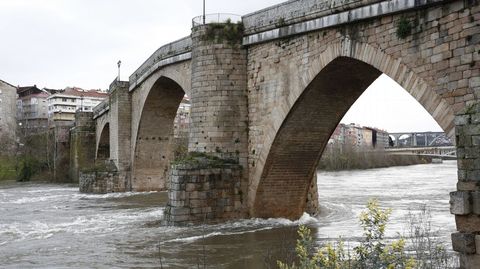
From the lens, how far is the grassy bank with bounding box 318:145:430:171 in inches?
1982

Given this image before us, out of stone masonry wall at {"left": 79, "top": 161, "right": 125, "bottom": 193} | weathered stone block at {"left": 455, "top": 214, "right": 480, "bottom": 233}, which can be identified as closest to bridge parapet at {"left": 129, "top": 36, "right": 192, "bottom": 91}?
stone masonry wall at {"left": 79, "top": 161, "right": 125, "bottom": 193}

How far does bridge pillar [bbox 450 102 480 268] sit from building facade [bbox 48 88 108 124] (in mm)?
67871

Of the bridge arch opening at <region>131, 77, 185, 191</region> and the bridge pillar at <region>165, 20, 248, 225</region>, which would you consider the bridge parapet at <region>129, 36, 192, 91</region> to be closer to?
the bridge arch opening at <region>131, 77, 185, 191</region>

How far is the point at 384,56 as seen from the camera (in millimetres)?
10312

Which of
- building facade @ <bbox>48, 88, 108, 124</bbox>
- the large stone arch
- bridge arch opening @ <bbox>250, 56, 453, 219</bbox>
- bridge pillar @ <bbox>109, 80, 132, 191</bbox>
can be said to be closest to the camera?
the large stone arch

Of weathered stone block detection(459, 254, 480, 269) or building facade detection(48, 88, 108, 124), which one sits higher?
building facade detection(48, 88, 108, 124)

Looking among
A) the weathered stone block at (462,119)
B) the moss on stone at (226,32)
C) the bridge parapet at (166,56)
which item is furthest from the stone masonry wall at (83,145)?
the weathered stone block at (462,119)

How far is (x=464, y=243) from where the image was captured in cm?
617

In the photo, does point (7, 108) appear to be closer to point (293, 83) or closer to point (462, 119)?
point (293, 83)

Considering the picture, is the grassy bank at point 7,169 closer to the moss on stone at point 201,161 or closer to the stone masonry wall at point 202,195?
the moss on stone at point 201,161

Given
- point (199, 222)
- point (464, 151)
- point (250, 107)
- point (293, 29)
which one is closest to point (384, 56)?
point (293, 29)

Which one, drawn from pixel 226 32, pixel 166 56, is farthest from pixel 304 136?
pixel 166 56

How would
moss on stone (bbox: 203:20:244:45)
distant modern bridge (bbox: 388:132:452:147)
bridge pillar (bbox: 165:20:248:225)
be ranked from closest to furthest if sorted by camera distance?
bridge pillar (bbox: 165:20:248:225), moss on stone (bbox: 203:20:244:45), distant modern bridge (bbox: 388:132:452:147)

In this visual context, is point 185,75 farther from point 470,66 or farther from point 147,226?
point 470,66
